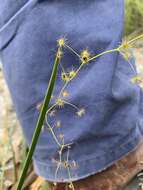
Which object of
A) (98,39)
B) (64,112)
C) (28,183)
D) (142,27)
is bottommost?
(142,27)

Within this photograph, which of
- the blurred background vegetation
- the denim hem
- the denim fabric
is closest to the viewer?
the denim fabric

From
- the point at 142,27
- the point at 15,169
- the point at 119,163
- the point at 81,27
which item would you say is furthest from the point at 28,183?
the point at 142,27

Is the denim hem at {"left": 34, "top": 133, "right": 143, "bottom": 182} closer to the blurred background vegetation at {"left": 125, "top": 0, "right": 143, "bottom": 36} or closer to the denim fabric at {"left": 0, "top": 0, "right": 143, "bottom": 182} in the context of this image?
the denim fabric at {"left": 0, "top": 0, "right": 143, "bottom": 182}

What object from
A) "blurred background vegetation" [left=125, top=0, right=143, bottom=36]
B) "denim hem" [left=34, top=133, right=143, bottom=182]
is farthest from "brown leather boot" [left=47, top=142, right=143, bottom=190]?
"blurred background vegetation" [left=125, top=0, right=143, bottom=36]

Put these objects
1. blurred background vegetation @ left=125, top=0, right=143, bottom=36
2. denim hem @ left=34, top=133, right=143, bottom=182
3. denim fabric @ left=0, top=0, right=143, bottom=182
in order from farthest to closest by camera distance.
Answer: blurred background vegetation @ left=125, top=0, right=143, bottom=36 < denim hem @ left=34, top=133, right=143, bottom=182 < denim fabric @ left=0, top=0, right=143, bottom=182

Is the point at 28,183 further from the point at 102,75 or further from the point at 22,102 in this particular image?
the point at 102,75

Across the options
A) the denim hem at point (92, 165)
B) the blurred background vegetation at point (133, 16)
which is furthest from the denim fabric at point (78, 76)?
the blurred background vegetation at point (133, 16)

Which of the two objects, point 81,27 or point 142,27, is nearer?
point 81,27

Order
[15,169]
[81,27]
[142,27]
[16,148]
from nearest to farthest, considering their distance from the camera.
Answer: [81,27]
[15,169]
[16,148]
[142,27]
